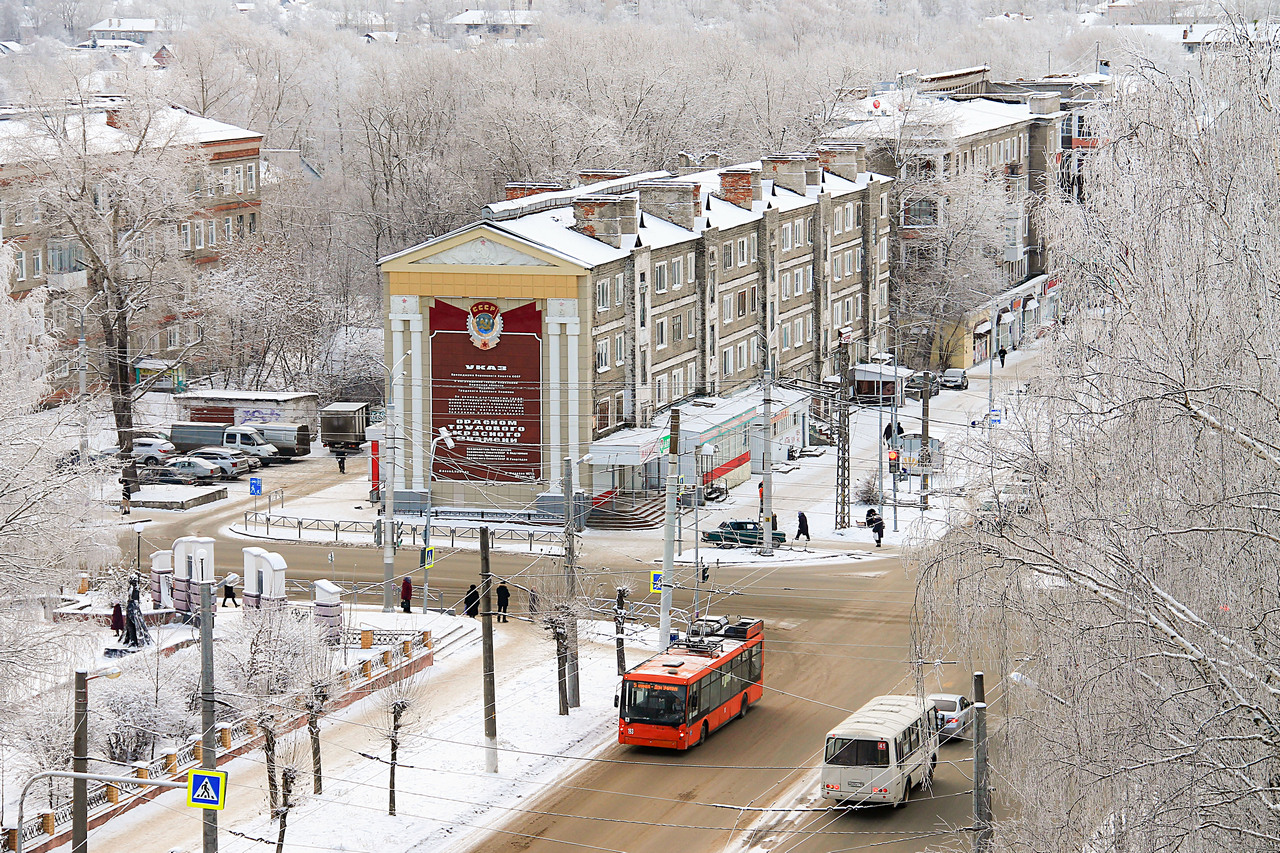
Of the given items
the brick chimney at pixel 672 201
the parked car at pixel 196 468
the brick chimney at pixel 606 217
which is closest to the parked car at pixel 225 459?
the parked car at pixel 196 468

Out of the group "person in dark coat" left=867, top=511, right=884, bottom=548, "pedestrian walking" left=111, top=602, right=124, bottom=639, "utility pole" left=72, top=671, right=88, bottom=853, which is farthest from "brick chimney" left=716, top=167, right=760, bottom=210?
"utility pole" left=72, top=671, right=88, bottom=853

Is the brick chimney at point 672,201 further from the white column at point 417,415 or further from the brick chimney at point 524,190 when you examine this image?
the white column at point 417,415

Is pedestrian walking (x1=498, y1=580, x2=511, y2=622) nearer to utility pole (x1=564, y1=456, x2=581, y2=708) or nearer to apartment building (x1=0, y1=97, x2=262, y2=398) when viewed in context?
utility pole (x1=564, y1=456, x2=581, y2=708)

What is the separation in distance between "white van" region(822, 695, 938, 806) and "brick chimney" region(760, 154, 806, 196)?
4344 cm

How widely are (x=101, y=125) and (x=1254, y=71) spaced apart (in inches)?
2501

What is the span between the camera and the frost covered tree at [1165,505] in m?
17.2

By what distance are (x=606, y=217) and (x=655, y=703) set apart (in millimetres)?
26488

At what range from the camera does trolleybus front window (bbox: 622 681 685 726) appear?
35.6 metres

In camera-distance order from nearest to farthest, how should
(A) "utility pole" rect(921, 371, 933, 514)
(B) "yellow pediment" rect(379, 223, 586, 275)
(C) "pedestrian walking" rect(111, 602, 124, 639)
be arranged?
1. (C) "pedestrian walking" rect(111, 602, 124, 639)
2. (B) "yellow pediment" rect(379, 223, 586, 275)
3. (A) "utility pole" rect(921, 371, 933, 514)

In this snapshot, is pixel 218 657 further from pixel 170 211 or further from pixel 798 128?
pixel 798 128

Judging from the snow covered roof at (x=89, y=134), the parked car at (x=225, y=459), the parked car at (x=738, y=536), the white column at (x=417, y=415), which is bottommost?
the parked car at (x=738, y=536)

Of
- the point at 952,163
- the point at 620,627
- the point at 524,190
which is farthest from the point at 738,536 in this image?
the point at 952,163

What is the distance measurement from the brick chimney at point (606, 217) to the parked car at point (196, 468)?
16.9 m

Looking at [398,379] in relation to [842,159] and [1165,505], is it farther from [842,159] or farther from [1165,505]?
[1165,505]
